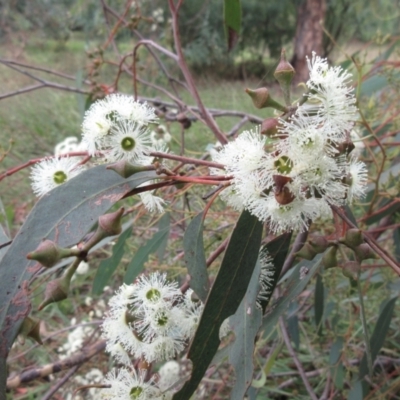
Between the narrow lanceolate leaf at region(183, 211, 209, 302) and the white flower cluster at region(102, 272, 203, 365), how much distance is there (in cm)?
5

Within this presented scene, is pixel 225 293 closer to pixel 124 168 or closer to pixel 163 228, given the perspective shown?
pixel 124 168

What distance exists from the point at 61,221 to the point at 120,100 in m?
0.18

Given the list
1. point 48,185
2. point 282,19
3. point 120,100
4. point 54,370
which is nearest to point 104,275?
point 54,370

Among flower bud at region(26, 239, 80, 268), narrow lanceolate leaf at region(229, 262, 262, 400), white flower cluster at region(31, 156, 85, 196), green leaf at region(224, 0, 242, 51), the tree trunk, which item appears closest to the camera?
flower bud at region(26, 239, 80, 268)

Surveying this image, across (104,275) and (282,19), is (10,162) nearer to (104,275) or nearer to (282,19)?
(104,275)

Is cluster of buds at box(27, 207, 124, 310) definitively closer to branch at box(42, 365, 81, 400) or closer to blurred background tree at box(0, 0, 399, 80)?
branch at box(42, 365, 81, 400)

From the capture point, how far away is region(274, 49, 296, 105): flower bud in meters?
0.51

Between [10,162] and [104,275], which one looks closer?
[104,275]

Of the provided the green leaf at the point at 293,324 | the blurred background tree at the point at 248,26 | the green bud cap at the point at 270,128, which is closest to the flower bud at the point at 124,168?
the green bud cap at the point at 270,128

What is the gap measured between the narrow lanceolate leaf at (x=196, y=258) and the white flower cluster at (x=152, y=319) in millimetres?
52

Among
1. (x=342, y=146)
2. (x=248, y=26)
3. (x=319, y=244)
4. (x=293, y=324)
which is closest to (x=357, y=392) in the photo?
(x=293, y=324)

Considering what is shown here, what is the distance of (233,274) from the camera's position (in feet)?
1.81

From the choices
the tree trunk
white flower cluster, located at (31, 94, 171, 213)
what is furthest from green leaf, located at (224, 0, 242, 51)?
the tree trunk

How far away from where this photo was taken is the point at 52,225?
0.53 m
